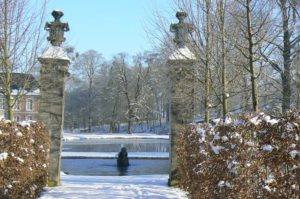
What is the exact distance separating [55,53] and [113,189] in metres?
4.33

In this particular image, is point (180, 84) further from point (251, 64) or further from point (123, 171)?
point (123, 171)

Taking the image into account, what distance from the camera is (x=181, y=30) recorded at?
43.9ft

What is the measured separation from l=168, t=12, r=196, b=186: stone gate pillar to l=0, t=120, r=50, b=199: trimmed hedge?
4751 mm

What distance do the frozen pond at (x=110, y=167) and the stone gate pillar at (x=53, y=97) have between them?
5943 mm

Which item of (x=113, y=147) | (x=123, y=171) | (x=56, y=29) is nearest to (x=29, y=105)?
(x=113, y=147)

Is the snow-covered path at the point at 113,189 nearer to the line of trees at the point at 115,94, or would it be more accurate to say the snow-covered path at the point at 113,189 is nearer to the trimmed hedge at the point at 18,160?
the trimmed hedge at the point at 18,160

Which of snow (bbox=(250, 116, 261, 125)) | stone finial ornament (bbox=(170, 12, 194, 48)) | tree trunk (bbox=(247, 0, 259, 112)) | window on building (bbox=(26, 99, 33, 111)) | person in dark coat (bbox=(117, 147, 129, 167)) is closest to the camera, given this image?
snow (bbox=(250, 116, 261, 125))

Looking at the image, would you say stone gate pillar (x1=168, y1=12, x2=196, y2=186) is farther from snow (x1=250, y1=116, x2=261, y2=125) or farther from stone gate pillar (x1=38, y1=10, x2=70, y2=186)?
snow (x1=250, y1=116, x2=261, y2=125)

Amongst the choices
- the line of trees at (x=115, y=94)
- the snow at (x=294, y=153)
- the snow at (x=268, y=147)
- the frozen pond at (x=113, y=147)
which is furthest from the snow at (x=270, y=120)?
the line of trees at (x=115, y=94)

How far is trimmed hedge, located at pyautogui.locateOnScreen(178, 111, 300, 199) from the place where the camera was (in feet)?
15.7

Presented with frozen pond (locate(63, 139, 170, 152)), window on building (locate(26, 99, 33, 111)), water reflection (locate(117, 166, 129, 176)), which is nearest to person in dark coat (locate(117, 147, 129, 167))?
water reflection (locate(117, 166, 129, 176))

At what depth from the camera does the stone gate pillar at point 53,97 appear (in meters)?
Result: 13.3

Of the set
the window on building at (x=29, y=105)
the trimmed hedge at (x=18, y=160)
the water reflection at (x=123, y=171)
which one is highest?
the window on building at (x=29, y=105)

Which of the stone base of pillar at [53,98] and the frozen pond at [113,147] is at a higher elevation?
the stone base of pillar at [53,98]
